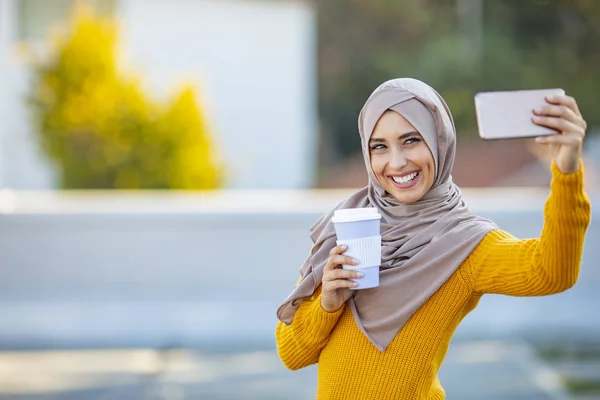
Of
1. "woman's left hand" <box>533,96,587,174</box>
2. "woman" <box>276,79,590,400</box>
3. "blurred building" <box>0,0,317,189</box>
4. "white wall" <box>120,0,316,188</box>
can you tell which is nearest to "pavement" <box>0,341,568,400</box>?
"woman" <box>276,79,590,400</box>

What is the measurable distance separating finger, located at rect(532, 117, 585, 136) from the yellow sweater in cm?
9

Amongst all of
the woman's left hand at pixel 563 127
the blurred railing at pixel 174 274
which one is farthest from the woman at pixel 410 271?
the blurred railing at pixel 174 274

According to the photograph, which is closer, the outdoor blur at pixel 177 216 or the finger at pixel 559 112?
the finger at pixel 559 112

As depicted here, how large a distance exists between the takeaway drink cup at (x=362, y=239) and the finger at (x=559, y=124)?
382mm

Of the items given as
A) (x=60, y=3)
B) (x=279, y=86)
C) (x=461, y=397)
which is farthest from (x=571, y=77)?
(x=461, y=397)

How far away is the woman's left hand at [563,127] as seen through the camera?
1.86 metres

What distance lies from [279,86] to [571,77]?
1656 cm

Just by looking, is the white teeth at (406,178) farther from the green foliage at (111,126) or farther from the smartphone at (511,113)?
the green foliage at (111,126)

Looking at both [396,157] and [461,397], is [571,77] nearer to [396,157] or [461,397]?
[461,397]

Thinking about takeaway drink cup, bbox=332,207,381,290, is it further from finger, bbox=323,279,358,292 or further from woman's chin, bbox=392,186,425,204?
woman's chin, bbox=392,186,425,204

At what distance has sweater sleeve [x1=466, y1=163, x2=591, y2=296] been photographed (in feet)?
6.29

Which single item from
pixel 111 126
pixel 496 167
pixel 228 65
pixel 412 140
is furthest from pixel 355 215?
pixel 496 167

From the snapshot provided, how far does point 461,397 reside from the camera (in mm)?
5742

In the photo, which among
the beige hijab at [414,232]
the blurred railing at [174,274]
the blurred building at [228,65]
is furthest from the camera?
the blurred building at [228,65]
